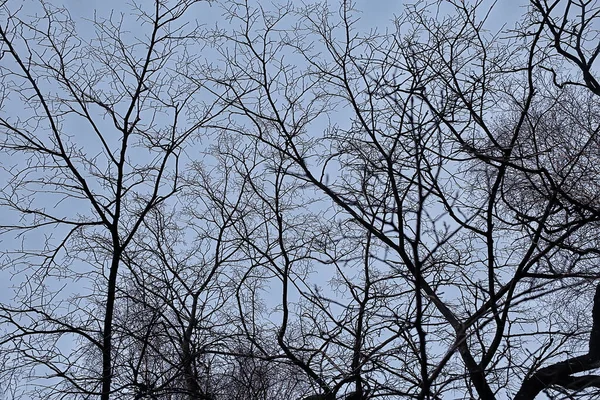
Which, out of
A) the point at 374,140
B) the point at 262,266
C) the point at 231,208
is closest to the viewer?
the point at 374,140

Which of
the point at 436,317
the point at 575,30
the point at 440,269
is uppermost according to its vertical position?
the point at 575,30

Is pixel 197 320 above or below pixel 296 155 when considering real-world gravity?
below

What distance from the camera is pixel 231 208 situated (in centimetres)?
635

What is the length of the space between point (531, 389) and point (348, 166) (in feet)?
5.76

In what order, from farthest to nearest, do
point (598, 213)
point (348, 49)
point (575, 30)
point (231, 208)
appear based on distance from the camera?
point (231, 208) < point (348, 49) < point (575, 30) < point (598, 213)

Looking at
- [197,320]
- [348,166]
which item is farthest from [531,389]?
[197,320]

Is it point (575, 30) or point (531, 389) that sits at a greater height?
point (575, 30)

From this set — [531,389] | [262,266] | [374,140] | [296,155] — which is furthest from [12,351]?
[531,389]

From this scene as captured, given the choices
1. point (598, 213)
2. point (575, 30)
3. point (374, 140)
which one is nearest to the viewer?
point (598, 213)

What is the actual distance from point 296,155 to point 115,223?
4.69 feet

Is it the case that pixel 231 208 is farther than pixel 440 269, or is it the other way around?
A: pixel 231 208

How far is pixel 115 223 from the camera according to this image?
17.2 feet

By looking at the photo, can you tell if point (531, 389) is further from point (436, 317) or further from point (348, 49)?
point (348, 49)

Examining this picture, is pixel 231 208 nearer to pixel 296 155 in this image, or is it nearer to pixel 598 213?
pixel 296 155
